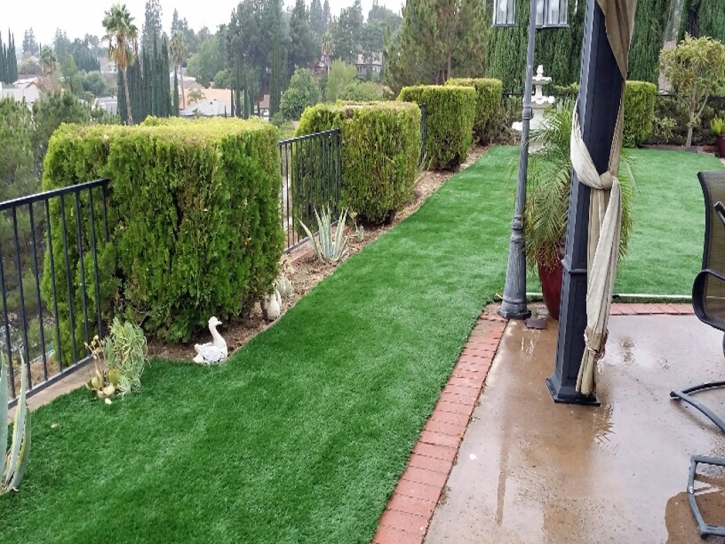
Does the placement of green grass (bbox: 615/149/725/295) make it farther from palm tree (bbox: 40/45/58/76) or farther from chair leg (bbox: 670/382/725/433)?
palm tree (bbox: 40/45/58/76)

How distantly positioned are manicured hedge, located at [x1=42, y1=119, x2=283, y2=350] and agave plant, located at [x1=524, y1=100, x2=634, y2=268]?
1.84 m

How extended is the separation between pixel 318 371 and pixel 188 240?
40.5 inches

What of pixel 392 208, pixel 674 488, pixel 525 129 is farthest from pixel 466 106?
pixel 674 488

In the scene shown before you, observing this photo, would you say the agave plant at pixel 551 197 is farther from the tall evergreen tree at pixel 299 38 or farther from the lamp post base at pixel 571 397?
the tall evergreen tree at pixel 299 38

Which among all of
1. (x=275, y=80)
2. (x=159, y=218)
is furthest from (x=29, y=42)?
(x=159, y=218)

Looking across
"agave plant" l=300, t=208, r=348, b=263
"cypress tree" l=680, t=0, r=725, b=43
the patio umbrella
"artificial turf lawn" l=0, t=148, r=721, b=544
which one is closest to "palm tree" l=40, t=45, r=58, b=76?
"cypress tree" l=680, t=0, r=725, b=43

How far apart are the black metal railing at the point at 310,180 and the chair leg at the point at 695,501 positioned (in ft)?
13.3

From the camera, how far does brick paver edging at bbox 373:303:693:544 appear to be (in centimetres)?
245

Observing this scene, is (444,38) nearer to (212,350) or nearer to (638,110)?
(638,110)

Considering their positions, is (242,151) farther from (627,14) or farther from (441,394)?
(627,14)

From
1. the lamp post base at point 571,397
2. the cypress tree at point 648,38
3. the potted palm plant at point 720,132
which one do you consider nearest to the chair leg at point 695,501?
the lamp post base at point 571,397

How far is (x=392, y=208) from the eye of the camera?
7.22m

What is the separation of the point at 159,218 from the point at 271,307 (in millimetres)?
1102

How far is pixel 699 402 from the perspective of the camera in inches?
133
